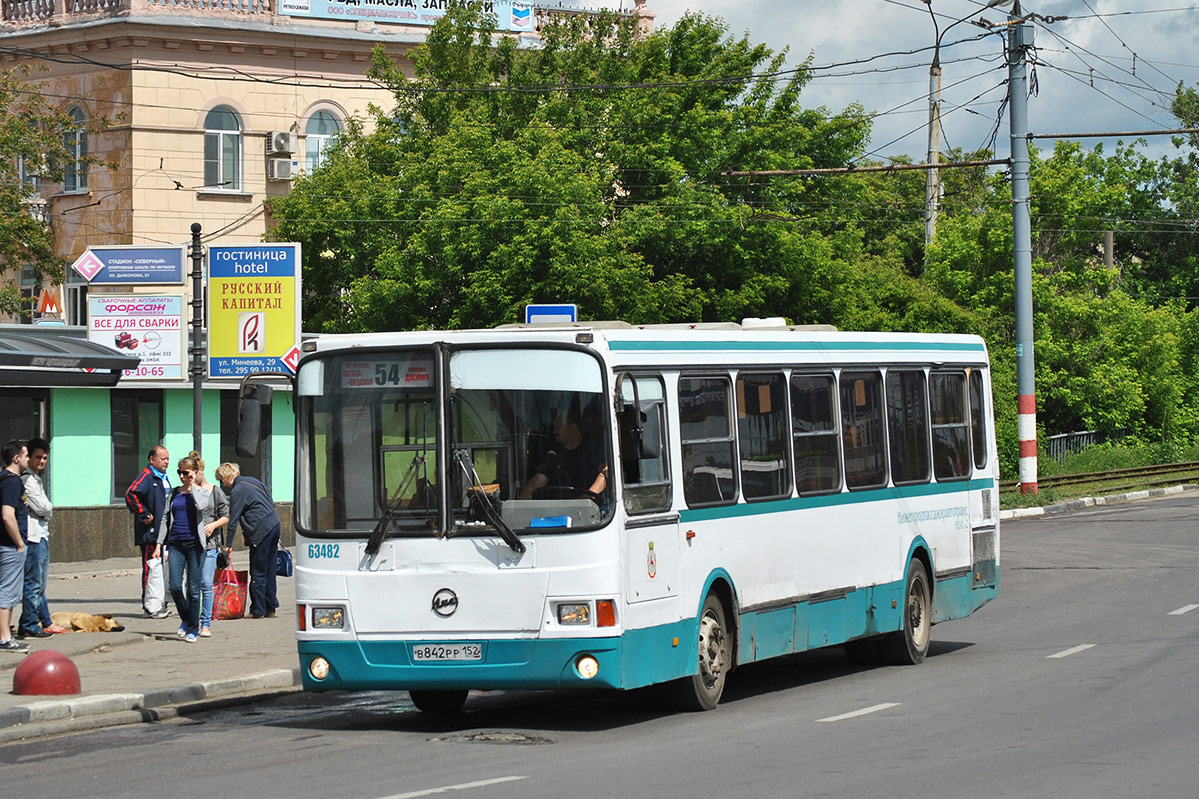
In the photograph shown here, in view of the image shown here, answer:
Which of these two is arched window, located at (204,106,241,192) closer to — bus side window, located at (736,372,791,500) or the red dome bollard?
the red dome bollard

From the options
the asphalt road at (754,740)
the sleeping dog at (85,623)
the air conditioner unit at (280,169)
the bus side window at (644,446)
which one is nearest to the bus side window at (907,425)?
the asphalt road at (754,740)

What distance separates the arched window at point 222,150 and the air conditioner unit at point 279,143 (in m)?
0.74

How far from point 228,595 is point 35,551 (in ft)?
9.41

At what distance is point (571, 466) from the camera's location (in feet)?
36.7

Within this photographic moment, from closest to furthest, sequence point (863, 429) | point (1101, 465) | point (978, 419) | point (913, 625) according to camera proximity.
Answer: point (863, 429)
point (913, 625)
point (978, 419)
point (1101, 465)

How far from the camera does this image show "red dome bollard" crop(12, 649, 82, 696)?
1285cm

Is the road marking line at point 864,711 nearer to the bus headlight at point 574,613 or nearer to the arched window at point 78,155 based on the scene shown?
the bus headlight at point 574,613

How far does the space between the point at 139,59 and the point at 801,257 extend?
16477 mm

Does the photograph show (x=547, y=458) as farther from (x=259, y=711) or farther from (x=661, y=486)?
(x=259, y=711)

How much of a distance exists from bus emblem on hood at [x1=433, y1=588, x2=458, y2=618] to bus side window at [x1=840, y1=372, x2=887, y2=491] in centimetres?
435

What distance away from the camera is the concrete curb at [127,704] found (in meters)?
12.0

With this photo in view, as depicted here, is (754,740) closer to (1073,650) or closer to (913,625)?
(913,625)

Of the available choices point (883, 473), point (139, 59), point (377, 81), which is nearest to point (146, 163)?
point (139, 59)

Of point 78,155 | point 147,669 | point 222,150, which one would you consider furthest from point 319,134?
point 147,669
